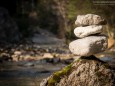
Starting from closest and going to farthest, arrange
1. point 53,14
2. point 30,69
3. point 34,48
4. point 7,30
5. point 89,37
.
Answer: point 89,37
point 30,69
point 34,48
point 7,30
point 53,14

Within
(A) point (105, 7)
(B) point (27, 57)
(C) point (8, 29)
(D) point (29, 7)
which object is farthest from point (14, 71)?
(D) point (29, 7)

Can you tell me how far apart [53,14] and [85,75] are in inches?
1721

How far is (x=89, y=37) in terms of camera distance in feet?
41.2

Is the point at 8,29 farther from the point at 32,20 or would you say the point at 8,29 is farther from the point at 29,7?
the point at 29,7

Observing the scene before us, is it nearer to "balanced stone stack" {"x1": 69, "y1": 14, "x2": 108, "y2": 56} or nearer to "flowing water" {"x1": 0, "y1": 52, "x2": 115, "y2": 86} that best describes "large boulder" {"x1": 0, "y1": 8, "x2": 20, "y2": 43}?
"flowing water" {"x1": 0, "y1": 52, "x2": 115, "y2": 86}

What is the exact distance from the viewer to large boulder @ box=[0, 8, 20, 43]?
34000 mm

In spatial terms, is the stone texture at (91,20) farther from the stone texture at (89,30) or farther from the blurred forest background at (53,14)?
the blurred forest background at (53,14)

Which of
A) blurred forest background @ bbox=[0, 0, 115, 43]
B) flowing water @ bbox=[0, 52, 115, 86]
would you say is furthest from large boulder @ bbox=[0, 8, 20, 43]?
flowing water @ bbox=[0, 52, 115, 86]

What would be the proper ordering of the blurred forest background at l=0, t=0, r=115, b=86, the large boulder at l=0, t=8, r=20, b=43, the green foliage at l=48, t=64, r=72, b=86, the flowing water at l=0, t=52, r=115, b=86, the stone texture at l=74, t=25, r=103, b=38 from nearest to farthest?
the green foliage at l=48, t=64, r=72, b=86 → the stone texture at l=74, t=25, r=103, b=38 → the flowing water at l=0, t=52, r=115, b=86 → the blurred forest background at l=0, t=0, r=115, b=86 → the large boulder at l=0, t=8, r=20, b=43

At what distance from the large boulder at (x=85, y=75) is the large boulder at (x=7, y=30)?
2132cm

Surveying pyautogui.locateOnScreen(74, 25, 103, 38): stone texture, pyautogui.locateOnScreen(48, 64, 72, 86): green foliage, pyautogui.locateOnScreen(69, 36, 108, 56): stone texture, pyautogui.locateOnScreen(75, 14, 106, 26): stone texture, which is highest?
pyautogui.locateOnScreen(75, 14, 106, 26): stone texture

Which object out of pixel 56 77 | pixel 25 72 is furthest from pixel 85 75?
pixel 25 72

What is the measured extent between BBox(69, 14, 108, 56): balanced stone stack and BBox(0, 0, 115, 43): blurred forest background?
45.9ft

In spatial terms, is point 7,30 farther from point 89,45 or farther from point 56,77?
point 89,45
